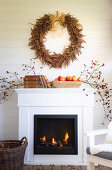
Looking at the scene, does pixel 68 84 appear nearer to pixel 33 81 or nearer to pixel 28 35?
pixel 33 81

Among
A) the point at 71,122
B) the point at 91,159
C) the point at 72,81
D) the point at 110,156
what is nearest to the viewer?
the point at 110,156

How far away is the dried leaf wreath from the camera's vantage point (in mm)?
3588

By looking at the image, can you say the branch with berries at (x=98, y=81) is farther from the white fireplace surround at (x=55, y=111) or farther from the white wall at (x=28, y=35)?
the white fireplace surround at (x=55, y=111)

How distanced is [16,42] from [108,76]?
1588 mm

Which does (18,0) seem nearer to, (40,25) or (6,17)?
(6,17)

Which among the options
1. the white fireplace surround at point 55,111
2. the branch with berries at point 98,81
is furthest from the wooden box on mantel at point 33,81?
the branch with berries at point 98,81

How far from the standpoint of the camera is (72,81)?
124 inches

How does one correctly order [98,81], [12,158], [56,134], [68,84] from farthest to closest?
1. [98,81]
2. [56,134]
3. [68,84]
4. [12,158]

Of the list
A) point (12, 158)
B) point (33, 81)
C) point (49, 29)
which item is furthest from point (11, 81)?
point (12, 158)

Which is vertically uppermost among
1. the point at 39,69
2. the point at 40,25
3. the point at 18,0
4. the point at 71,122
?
the point at 18,0

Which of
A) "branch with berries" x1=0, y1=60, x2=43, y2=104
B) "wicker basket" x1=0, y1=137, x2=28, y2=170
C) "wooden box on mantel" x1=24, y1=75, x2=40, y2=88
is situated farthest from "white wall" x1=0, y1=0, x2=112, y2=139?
"wicker basket" x1=0, y1=137, x2=28, y2=170

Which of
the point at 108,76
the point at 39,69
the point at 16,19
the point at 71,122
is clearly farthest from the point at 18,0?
the point at 71,122

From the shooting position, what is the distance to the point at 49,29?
361 centimetres

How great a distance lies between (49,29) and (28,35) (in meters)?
0.35
